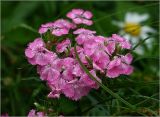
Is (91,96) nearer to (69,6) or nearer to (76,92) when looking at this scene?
(76,92)

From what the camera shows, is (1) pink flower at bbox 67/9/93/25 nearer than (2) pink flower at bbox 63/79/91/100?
No

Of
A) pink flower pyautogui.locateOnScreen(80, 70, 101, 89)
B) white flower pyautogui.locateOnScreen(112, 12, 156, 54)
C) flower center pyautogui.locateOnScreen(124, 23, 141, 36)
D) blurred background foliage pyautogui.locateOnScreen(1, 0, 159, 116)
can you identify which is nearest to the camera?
pink flower pyautogui.locateOnScreen(80, 70, 101, 89)

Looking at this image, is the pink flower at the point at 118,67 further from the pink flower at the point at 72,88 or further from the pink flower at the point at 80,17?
the pink flower at the point at 80,17

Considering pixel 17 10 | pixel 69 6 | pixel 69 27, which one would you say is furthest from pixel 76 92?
pixel 17 10

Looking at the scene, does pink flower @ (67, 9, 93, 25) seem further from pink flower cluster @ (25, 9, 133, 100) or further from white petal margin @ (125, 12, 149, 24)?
white petal margin @ (125, 12, 149, 24)

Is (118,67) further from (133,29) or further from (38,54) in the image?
(133,29)

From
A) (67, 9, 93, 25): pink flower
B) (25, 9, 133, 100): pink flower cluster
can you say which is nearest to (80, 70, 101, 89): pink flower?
(25, 9, 133, 100): pink flower cluster
